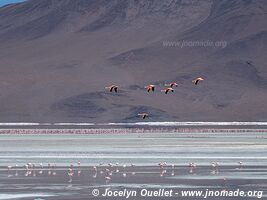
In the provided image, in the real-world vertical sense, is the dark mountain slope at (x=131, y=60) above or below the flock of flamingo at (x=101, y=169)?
above

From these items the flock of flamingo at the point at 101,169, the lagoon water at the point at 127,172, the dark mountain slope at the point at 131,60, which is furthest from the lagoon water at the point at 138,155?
the dark mountain slope at the point at 131,60

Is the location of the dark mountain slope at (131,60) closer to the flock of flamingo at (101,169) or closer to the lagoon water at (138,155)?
the lagoon water at (138,155)

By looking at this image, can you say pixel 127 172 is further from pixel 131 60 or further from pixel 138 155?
pixel 131 60

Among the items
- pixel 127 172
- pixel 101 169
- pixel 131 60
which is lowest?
pixel 127 172

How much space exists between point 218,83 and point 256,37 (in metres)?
14.8

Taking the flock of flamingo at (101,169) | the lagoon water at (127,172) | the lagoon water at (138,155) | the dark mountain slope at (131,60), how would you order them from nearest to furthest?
the lagoon water at (127,172) < the flock of flamingo at (101,169) < the lagoon water at (138,155) < the dark mountain slope at (131,60)

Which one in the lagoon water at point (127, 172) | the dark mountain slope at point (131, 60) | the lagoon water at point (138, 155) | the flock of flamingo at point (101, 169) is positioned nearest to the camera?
the lagoon water at point (127, 172)

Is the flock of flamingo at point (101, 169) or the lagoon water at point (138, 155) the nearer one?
the flock of flamingo at point (101, 169)

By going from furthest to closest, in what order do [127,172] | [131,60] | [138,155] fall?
[131,60] < [138,155] < [127,172]

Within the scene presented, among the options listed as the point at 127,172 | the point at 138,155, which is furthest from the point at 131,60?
the point at 127,172

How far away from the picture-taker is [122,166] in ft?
89.5

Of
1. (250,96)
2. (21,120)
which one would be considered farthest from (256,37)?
(21,120)

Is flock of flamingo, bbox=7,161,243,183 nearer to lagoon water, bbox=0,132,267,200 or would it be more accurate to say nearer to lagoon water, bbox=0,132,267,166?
lagoon water, bbox=0,132,267,200

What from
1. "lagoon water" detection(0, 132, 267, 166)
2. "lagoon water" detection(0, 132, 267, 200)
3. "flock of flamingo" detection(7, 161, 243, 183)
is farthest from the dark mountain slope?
"flock of flamingo" detection(7, 161, 243, 183)
